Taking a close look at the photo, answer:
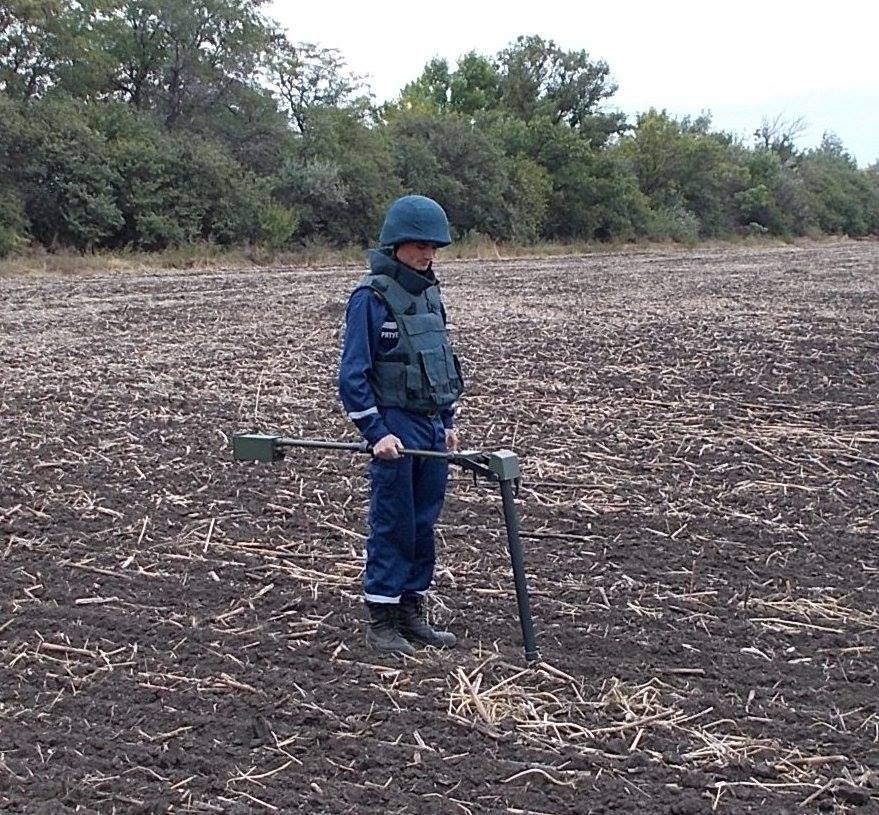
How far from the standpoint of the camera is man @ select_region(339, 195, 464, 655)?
4.16 m

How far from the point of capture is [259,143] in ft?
107

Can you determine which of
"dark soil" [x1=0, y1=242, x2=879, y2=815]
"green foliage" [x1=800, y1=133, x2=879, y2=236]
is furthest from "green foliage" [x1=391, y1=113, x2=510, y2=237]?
"dark soil" [x1=0, y1=242, x2=879, y2=815]

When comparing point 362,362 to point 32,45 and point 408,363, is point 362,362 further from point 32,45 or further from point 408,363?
point 32,45

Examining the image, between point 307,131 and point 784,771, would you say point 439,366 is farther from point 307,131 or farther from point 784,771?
point 307,131

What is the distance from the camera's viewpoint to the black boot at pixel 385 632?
4.34 metres

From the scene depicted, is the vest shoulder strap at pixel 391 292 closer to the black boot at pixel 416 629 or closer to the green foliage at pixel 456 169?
the black boot at pixel 416 629

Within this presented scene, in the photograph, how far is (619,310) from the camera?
52.9 feet

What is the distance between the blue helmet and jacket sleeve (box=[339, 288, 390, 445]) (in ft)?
0.78

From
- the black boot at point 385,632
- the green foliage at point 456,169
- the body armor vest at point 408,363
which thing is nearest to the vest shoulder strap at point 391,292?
the body armor vest at point 408,363

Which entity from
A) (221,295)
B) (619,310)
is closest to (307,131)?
(221,295)

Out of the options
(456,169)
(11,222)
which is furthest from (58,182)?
(456,169)

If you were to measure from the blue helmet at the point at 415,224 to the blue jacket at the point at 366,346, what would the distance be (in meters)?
0.12

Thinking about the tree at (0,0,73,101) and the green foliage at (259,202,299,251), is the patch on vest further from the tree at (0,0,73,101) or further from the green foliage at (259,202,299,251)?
the tree at (0,0,73,101)

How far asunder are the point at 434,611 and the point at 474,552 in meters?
0.81
